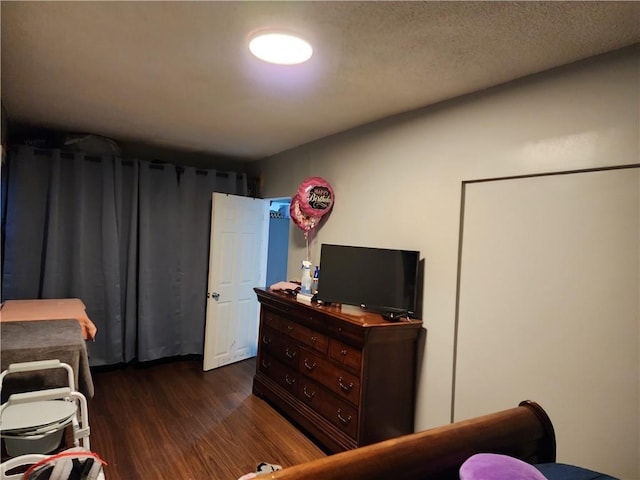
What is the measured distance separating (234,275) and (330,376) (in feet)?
6.83

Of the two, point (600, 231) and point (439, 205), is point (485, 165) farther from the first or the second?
point (600, 231)

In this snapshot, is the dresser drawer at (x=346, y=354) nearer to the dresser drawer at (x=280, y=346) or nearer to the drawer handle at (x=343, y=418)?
the drawer handle at (x=343, y=418)

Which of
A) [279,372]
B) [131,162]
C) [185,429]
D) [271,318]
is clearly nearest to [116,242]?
[131,162]

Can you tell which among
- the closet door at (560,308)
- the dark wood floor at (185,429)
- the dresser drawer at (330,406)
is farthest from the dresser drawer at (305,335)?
the closet door at (560,308)

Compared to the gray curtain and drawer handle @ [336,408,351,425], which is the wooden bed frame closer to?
drawer handle @ [336,408,351,425]

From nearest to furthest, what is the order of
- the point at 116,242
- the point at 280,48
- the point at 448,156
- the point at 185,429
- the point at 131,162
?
1. the point at 280,48
2. the point at 448,156
3. the point at 185,429
4. the point at 116,242
5. the point at 131,162

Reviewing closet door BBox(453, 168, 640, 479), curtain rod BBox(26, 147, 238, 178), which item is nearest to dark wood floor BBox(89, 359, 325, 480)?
closet door BBox(453, 168, 640, 479)

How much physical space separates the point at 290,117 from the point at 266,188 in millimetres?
1777

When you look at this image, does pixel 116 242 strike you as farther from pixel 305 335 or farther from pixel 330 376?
pixel 330 376

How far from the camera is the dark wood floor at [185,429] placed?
253 cm

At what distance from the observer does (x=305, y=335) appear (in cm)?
302

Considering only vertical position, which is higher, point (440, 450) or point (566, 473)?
point (440, 450)

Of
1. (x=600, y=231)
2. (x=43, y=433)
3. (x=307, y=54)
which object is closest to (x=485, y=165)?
(x=600, y=231)

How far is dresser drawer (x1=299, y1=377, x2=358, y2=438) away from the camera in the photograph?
A: 2.52 meters
